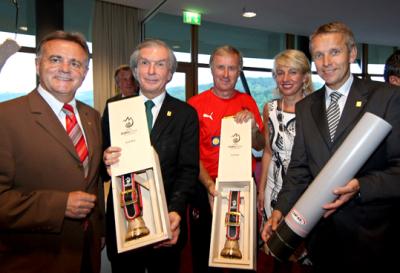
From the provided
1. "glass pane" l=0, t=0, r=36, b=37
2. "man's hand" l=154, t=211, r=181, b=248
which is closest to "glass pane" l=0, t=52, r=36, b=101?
"glass pane" l=0, t=0, r=36, b=37

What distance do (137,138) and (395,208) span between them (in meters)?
1.15

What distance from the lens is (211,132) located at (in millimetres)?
2092

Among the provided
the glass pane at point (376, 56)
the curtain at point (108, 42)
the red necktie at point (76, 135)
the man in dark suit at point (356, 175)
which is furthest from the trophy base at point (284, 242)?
the glass pane at point (376, 56)

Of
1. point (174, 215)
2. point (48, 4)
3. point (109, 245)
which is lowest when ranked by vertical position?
point (109, 245)

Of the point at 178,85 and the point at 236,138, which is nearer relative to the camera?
the point at 236,138

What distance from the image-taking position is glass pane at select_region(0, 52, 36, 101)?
524 cm

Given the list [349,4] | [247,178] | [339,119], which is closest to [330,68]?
[339,119]

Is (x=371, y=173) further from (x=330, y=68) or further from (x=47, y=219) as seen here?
(x=47, y=219)

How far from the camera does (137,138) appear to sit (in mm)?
1440

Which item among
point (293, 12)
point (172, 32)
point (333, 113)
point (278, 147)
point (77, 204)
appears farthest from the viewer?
point (172, 32)

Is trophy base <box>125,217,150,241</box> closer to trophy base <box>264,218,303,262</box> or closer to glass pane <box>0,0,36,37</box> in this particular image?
trophy base <box>264,218,303,262</box>

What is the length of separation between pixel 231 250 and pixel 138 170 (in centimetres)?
62

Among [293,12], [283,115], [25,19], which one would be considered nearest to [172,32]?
[293,12]

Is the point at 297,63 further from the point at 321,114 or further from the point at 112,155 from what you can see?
the point at 112,155
